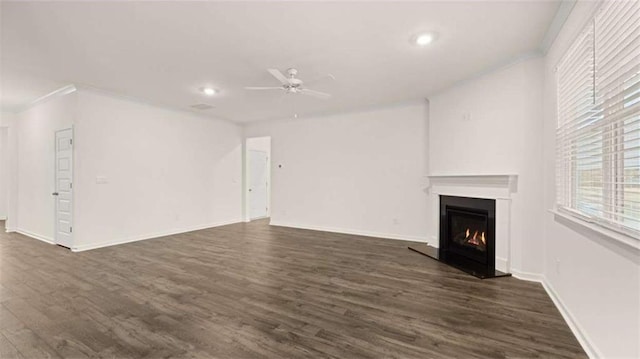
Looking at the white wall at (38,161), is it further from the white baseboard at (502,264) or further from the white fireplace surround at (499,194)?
the white baseboard at (502,264)

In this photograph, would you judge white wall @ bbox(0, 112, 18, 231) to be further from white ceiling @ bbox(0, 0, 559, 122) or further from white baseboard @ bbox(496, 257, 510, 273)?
white baseboard @ bbox(496, 257, 510, 273)

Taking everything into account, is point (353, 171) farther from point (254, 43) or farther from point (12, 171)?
point (12, 171)

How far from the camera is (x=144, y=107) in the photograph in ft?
18.0

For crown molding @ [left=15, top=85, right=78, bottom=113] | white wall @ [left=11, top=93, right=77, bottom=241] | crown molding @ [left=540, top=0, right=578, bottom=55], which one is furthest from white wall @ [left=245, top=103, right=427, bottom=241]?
white wall @ [left=11, top=93, right=77, bottom=241]

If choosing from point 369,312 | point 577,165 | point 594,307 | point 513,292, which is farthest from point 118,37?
point 513,292

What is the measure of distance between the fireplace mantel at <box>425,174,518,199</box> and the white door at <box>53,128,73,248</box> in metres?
6.19

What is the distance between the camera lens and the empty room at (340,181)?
6.51ft

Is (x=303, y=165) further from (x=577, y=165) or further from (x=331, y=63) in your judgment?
(x=577, y=165)

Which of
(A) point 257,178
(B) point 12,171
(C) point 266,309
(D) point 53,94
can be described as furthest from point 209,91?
(B) point 12,171

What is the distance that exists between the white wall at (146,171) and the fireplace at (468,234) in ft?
17.5

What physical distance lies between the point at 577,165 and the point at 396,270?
7.24 feet

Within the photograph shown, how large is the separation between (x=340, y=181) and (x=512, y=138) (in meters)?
3.48

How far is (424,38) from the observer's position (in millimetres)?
2859

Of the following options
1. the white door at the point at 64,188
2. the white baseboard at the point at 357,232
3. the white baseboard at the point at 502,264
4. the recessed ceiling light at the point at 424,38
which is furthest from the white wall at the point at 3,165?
the white baseboard at the point at 502,264
